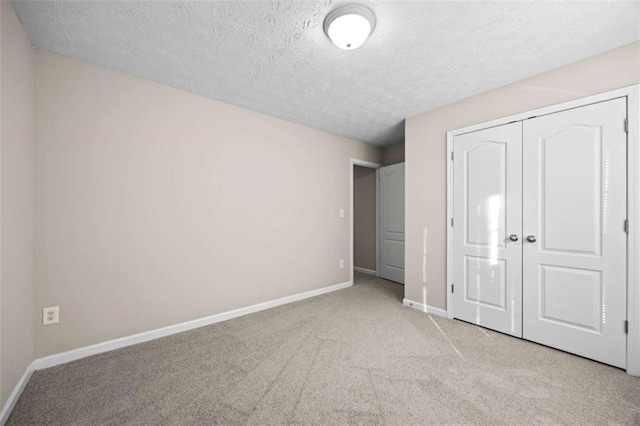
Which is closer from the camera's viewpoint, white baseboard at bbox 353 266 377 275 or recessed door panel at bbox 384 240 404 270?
recessed door panel at bbox 384 240 404 270

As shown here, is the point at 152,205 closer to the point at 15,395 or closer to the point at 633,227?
the point at 15,395

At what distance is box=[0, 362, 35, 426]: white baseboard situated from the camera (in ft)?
4.77

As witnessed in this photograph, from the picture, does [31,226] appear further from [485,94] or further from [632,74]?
[632,74]

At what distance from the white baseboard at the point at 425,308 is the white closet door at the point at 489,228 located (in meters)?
0.18

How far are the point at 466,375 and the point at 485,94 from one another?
100 inches

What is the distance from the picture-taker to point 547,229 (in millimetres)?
2291

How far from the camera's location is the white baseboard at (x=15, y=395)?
1.45 meters

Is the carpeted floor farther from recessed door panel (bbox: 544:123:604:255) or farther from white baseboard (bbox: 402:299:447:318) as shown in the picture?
recessed door panel (bbox: 544:123:604:255)

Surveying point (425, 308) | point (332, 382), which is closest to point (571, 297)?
point (425, 308)

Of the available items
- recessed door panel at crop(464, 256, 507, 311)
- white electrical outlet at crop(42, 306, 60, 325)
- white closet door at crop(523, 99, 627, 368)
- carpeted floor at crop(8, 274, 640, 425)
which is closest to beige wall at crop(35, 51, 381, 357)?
white electrical outlet at crop(42, 306, 60, 325)

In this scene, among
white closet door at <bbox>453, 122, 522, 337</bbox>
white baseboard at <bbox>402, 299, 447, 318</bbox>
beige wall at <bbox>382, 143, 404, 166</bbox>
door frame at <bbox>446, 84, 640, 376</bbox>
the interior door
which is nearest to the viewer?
door frame at <bbox>446, 84, 640, 376</bbox>

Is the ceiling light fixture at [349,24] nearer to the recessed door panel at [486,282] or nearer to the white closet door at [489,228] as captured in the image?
the white closet door at [489,228]

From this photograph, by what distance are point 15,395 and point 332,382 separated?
194 cm

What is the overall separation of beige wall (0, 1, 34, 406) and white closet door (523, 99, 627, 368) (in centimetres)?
375
